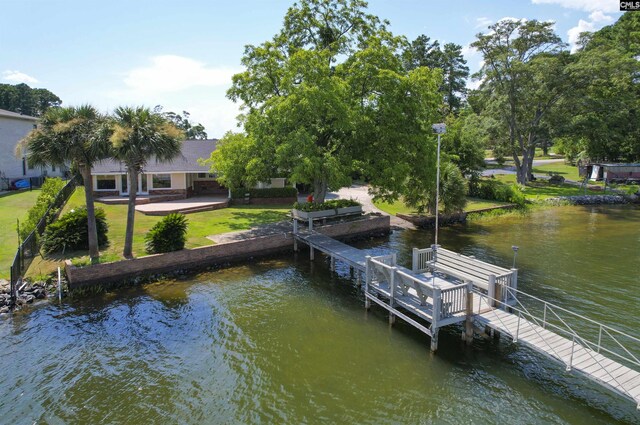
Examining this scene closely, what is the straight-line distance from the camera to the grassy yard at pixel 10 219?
17350mm

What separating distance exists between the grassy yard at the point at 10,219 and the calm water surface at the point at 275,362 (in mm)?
4637

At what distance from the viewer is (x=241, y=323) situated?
13.4m

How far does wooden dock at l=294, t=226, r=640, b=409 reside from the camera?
926 cm

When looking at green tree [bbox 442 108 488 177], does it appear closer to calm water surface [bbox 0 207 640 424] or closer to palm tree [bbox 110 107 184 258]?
calm water surface [bbox 0 207 640 424]

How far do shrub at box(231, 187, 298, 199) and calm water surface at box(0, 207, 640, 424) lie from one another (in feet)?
50.4

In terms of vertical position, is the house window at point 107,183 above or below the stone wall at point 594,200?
above

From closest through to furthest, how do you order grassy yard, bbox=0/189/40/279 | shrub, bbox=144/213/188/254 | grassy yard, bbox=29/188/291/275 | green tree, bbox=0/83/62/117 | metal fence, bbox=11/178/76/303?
metal fence, bbox=11/178/76/303 → grassy yard, bbox=0/189/40/279 → grassy yard, bbox=29/188/291/275 → shrub, bbox=144/213/188/254 → green tree, bbox=0/83/62/117

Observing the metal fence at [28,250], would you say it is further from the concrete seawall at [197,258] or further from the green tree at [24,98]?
the green tree at [24,98]

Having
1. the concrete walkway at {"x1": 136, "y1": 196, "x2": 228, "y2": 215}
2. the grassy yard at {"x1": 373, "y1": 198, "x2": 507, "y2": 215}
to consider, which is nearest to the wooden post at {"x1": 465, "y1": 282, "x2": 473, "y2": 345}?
the grassy yard at {"x1": 373, "y1": 198, "x2": 507, "y2": 215}

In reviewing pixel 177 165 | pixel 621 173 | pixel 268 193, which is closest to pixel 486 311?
pixel 268 193

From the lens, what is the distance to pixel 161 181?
107 feet

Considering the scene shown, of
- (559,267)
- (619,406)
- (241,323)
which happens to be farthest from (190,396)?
(559,267)

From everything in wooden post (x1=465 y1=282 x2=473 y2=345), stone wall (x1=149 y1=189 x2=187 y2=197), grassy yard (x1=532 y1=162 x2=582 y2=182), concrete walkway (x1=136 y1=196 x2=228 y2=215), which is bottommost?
wooden post (x1=465 y1=282 x2=473 y2=345)

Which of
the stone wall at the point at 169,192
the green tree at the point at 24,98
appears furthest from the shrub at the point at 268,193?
the green tree at the point at 24,98
